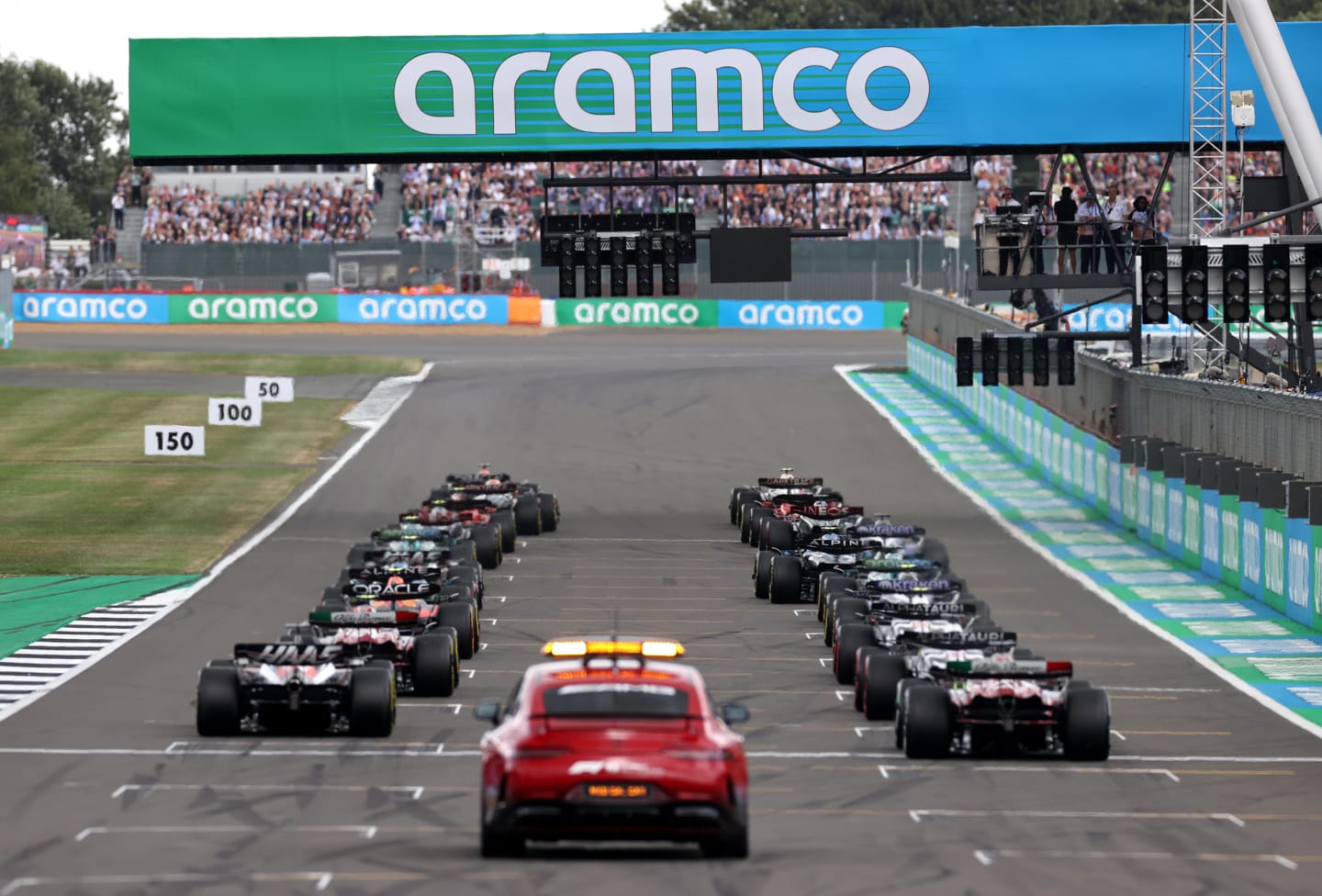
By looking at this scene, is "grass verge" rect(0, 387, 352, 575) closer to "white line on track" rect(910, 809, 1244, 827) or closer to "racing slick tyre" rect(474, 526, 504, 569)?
"racing slick tyre" rect(474, 526, 504, 569)

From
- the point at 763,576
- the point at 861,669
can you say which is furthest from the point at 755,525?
the point at 861,669

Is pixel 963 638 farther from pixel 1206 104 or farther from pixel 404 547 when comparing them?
pixel 1206 104

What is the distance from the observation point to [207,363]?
74.3 meters

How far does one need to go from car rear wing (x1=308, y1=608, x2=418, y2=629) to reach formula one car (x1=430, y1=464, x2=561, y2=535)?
16.2m

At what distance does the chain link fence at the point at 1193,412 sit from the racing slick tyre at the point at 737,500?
781 centimetres

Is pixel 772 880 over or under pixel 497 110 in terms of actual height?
under

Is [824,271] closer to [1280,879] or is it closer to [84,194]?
[1280,879]

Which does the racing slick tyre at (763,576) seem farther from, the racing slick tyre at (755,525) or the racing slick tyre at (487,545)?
the racing slick tyre at (755,525)

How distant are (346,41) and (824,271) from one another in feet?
156

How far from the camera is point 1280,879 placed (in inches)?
626

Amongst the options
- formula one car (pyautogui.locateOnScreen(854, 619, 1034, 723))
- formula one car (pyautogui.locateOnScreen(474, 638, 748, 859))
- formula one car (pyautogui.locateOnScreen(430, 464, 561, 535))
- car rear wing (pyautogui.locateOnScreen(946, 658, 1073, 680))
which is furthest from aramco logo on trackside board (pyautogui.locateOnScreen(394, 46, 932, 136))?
formula one car (pyautogui.locateOnScreen(474, 638, 748, 859))

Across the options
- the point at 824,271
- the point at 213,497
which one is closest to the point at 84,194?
the point at 824,271

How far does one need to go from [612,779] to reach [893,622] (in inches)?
452

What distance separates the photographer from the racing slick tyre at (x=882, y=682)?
75.9 feet
